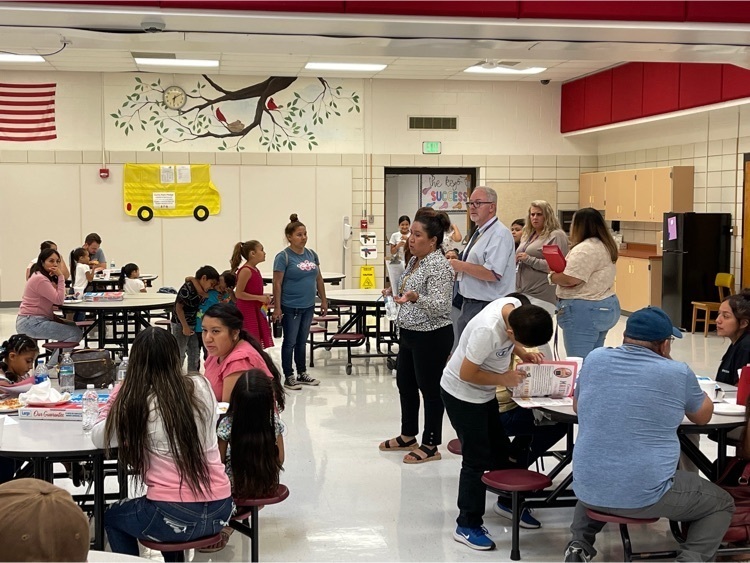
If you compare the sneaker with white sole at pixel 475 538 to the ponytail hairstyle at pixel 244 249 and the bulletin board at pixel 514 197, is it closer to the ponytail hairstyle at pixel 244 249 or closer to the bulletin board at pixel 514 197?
the ponytail hairstyle at pixel 244 249

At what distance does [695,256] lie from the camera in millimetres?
11344

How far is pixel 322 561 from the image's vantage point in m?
4.18

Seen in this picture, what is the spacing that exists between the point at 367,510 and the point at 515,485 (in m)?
1.08

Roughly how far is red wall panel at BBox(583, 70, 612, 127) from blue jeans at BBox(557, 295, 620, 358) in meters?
8.08

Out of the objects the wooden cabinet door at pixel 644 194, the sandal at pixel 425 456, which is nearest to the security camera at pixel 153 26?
the sandal at pixel 425 456

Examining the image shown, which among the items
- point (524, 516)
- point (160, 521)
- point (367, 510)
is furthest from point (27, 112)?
point (160, 521)

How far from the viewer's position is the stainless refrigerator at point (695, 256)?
11289mm

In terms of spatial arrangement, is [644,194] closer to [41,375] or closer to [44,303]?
[44,303]

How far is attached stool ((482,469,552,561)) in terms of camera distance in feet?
13.5

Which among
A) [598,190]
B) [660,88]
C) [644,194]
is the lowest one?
[644,194]

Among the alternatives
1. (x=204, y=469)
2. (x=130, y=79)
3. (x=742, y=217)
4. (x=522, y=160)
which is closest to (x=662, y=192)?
(x=742, y=217)

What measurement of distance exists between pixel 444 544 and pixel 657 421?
1.37 m

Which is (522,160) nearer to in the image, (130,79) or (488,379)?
(130,79)

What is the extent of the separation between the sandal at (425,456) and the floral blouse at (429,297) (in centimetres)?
82
